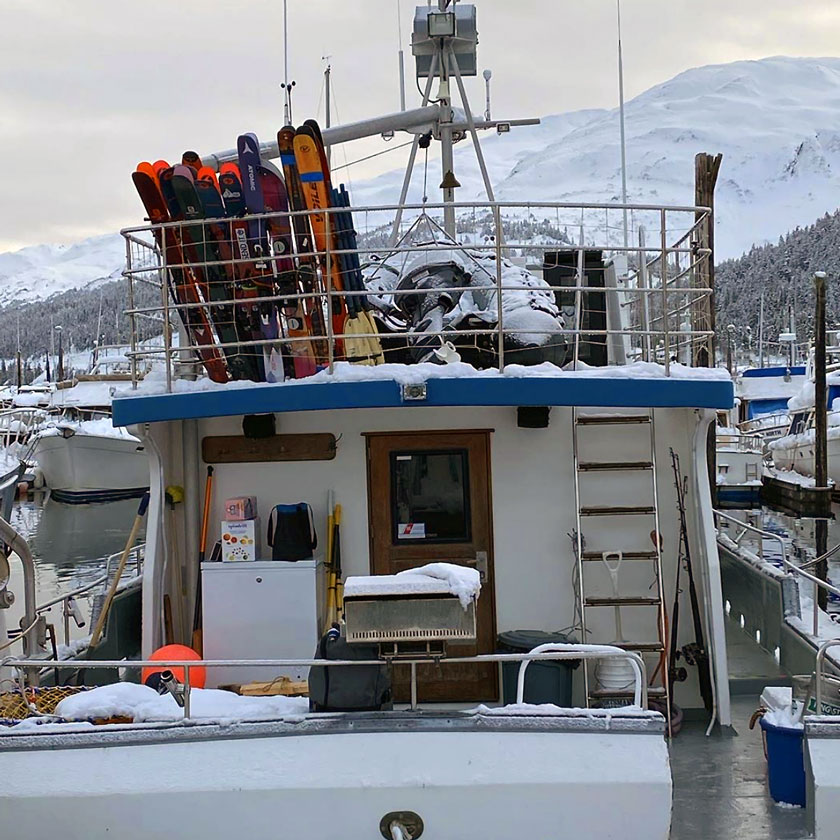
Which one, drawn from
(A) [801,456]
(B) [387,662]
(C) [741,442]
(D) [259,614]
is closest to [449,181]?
(D) [259,614]

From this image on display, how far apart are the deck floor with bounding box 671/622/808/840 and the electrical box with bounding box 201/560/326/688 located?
2574mm

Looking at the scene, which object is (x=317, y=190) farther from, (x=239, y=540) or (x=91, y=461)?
(x=91, y=461)

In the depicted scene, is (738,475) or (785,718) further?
(738,475)

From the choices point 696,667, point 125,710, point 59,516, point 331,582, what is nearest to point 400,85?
point 331,582

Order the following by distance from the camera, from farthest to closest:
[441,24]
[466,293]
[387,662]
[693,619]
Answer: [441,24] < [466,293] < [693,619] < [387,662]

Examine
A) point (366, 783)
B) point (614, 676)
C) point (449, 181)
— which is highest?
point (449, 181)

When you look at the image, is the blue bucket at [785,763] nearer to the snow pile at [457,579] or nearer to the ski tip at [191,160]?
the snow pile at [457,579]

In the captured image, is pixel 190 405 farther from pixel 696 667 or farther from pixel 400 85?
pixel 400 85

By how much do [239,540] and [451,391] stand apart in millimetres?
1887

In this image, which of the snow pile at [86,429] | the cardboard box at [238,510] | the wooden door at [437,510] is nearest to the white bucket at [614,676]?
the wooden door at [437,510]

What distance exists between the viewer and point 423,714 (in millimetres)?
5324

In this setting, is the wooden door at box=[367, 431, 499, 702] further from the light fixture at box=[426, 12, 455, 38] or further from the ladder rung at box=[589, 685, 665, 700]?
the light fixture at box=[426, 12, 455, 38]

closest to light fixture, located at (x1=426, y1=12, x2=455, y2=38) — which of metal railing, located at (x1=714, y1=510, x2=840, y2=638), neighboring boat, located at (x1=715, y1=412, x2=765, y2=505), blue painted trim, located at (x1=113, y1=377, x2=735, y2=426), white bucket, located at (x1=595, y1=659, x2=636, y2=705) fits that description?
blue painted trim, located at (x1=113, y1=377, x2=735, y2=426)

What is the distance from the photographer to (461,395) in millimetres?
6793
